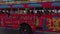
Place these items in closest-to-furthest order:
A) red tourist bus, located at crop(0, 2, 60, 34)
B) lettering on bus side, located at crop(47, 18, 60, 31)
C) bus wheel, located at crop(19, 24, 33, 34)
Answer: lettering on bus side, located at crop(47, 18, 60, 31) → red tourist bus, located at crop(0, 2, 60, 34) → bus wheel, located at crop(19, 24, 33, 34)

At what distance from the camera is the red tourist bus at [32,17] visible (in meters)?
12.9

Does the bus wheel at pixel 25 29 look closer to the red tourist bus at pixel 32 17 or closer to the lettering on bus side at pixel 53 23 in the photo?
the red tourist bus at pixel 32 17

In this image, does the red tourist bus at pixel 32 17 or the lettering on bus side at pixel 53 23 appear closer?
the lettering on bus side at pixel 53 23

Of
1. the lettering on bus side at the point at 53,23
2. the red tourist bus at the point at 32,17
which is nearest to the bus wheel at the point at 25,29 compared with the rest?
the red tourist bus at the point at 32,17

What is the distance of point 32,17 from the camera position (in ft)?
45.0

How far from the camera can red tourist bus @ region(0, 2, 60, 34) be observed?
1292 centimetres

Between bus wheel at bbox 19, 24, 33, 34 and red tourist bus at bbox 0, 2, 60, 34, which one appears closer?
red tourist bus at bbox 0, 2, 60, 34

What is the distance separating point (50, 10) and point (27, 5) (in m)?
1.62

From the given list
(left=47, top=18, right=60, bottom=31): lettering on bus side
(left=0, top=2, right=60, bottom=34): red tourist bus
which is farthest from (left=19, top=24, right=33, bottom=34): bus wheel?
(left=47, top=18, right=60, bottom=31): lettering on bus side

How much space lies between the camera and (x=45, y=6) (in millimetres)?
13203

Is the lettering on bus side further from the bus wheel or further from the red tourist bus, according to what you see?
the bus wheel

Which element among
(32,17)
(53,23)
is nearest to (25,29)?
(32,17)

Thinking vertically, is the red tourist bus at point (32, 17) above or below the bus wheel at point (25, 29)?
above

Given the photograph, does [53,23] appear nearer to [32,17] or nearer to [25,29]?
[32,17]
